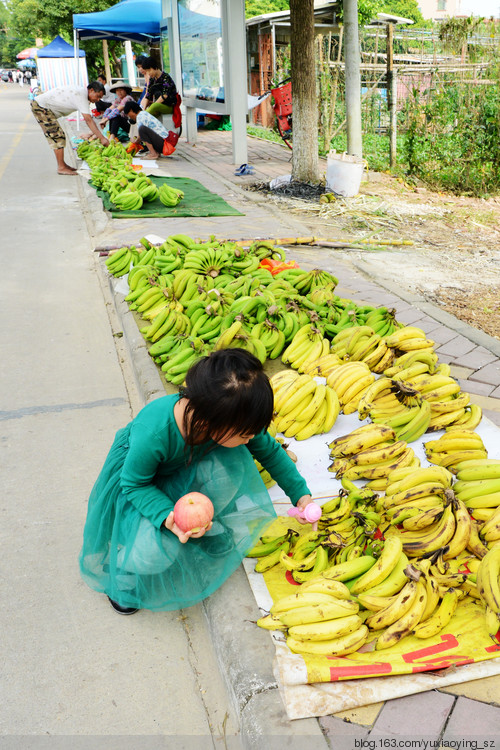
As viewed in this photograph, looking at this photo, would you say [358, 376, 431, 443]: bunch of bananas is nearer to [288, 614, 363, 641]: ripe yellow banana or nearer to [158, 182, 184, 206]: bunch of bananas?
[288, 614, 363, 641]: ripe yellow banana

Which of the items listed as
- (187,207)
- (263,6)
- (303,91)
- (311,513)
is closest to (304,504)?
(311,513)

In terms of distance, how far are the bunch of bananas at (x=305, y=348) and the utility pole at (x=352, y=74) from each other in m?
6.87

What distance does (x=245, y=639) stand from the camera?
7.30 ft

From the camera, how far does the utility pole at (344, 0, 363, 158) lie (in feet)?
31.5

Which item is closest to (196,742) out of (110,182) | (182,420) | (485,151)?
(182,420)

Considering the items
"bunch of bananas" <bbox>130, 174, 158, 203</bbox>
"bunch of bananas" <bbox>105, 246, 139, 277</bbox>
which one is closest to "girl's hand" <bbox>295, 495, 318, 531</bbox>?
"bunch of bananas" <bbox>105, 246, 139, 277</bbox>

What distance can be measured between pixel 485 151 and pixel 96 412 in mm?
8926

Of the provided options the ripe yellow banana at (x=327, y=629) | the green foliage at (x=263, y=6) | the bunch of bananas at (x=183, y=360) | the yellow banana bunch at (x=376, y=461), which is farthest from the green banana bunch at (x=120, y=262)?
the green foliage at (x=263, y=6)

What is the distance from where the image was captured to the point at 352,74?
387 inches

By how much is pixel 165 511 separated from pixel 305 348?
231cm

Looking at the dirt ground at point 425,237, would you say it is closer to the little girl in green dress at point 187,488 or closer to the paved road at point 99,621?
the paved road at point 99,621

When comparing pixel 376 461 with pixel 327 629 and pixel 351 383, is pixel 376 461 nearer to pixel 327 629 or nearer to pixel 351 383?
pixel 351 383

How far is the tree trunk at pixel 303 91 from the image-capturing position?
898cm

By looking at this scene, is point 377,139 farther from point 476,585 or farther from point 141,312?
point 476,585
